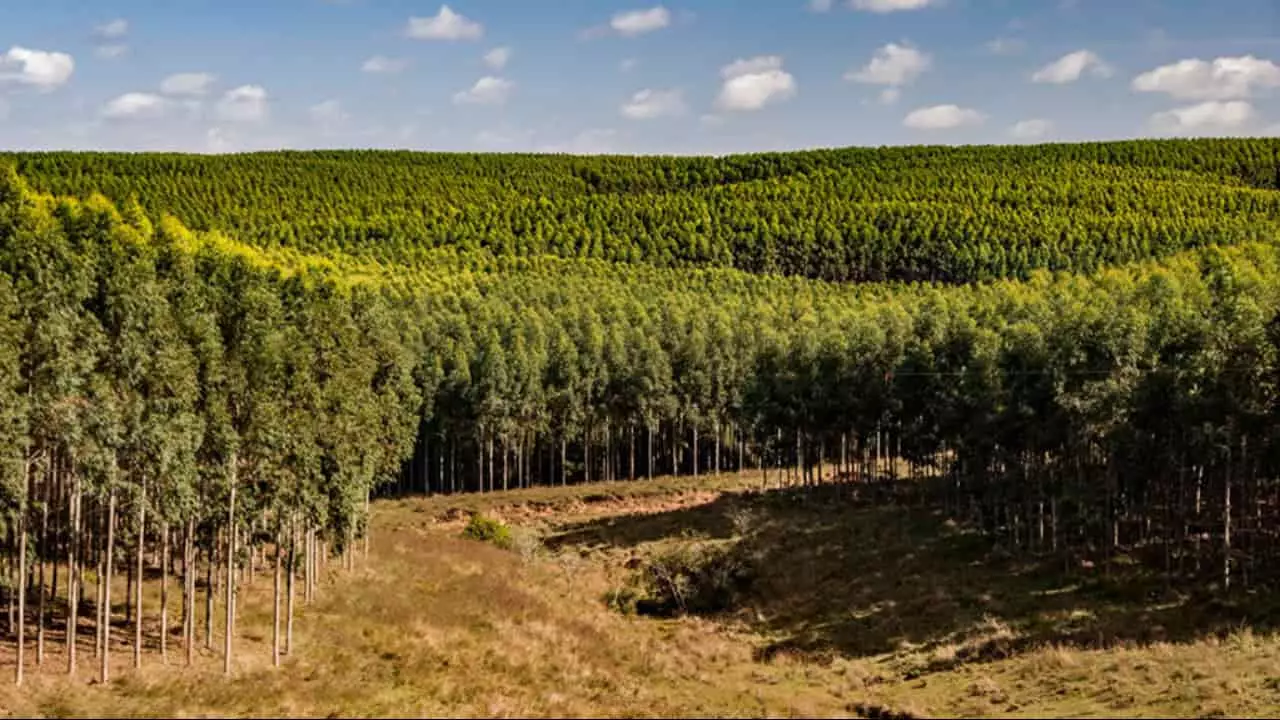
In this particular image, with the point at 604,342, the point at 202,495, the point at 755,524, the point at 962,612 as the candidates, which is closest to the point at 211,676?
the point at 202,495

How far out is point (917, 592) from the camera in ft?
177

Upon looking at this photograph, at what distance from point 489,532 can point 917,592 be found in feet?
103

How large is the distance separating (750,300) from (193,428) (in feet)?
343

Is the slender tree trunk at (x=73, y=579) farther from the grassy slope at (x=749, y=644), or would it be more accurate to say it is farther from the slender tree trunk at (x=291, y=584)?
the slender tree trunk at (x=291, y=584)

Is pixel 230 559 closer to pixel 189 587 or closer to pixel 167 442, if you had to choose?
pixel 189 587

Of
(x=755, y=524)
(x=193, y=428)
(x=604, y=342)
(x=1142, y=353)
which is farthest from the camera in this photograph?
(x=604, y=342)

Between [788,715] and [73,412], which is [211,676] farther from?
[788,715]

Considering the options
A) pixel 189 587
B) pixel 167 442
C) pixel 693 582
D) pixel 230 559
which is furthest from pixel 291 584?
pixel 693 582

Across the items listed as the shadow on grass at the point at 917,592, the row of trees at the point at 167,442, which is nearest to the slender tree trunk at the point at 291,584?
the row of trees at the point at 167,442

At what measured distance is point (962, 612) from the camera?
162 feet

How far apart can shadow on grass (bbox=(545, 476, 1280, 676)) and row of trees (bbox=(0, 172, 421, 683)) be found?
2082 cm

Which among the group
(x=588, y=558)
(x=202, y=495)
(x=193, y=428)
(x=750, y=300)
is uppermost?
(x=750, y=300)

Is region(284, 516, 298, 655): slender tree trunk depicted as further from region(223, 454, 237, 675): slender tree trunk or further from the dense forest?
region(223, 454, 237, 675): slender tree trunk

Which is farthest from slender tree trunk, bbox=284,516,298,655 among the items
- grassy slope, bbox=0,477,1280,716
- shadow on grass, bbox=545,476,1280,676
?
shadow on grass, bbox=545,476,1280,676
